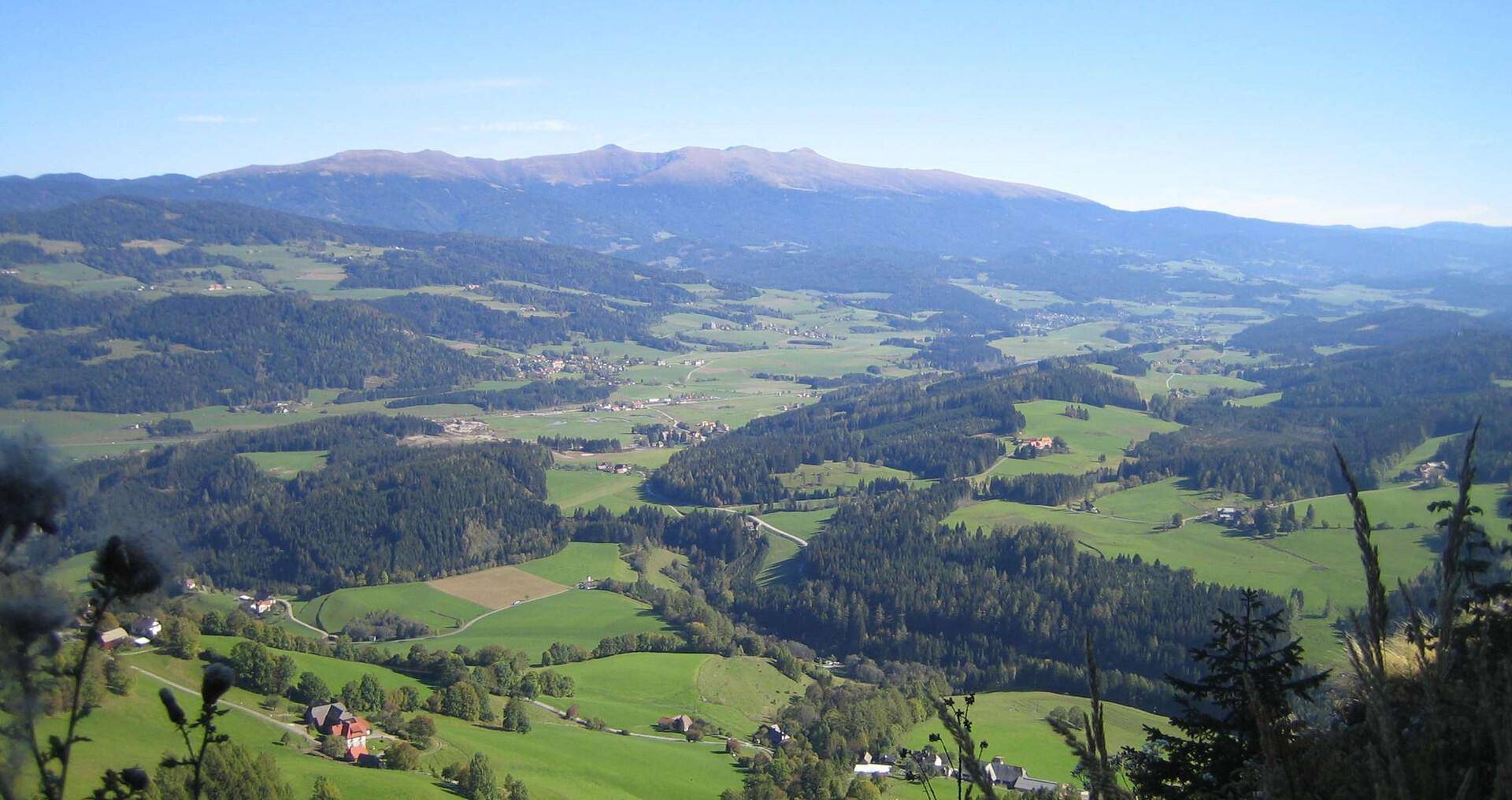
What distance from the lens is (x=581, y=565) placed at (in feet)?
222

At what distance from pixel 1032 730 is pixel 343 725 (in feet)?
89.3

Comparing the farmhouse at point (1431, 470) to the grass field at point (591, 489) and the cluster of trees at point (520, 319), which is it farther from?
the cluster of trees at point (520, 319)

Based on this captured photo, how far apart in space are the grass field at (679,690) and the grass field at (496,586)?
12948mm

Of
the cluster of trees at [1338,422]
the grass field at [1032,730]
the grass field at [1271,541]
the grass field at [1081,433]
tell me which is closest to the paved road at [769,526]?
the grass field at [1271,541]

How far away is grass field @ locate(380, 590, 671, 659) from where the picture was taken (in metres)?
53.3

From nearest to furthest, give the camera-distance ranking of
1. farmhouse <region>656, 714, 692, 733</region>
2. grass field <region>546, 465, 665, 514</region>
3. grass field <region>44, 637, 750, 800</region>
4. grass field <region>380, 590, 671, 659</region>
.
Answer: grass field <region>44, 637, 750, 800</region> < farmhouse <region>656, 714, 692, 733</region> < grass field <region>380, 590, 671, 659</region> < grass field <region>546, 465, 665, 514</region>

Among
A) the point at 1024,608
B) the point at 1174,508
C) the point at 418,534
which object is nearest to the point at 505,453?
the point at 418,534

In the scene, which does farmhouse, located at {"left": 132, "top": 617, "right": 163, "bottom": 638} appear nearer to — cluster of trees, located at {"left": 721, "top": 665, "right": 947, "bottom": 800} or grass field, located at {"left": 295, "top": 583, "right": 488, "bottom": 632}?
cluster of trees, located at {"left": 721, "top": 665, "right": 947, "bottom": 800}

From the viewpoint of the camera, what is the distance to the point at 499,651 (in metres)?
46.7

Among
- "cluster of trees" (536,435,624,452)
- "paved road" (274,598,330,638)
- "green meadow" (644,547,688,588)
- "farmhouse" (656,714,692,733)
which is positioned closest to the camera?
"farmhouse" (656,714,692,733)

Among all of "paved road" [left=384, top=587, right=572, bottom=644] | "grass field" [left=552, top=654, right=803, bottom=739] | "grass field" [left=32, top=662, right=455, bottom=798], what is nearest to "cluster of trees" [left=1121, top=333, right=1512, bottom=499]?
"grass field" [left=552, top=654, right=803, bottom=739]

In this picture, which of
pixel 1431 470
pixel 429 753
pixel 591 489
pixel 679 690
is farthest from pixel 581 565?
pixel 1431 470

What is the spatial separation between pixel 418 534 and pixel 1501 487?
72434 millimetres

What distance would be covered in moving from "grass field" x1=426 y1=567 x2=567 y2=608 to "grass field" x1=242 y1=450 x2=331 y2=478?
29.6 metres
